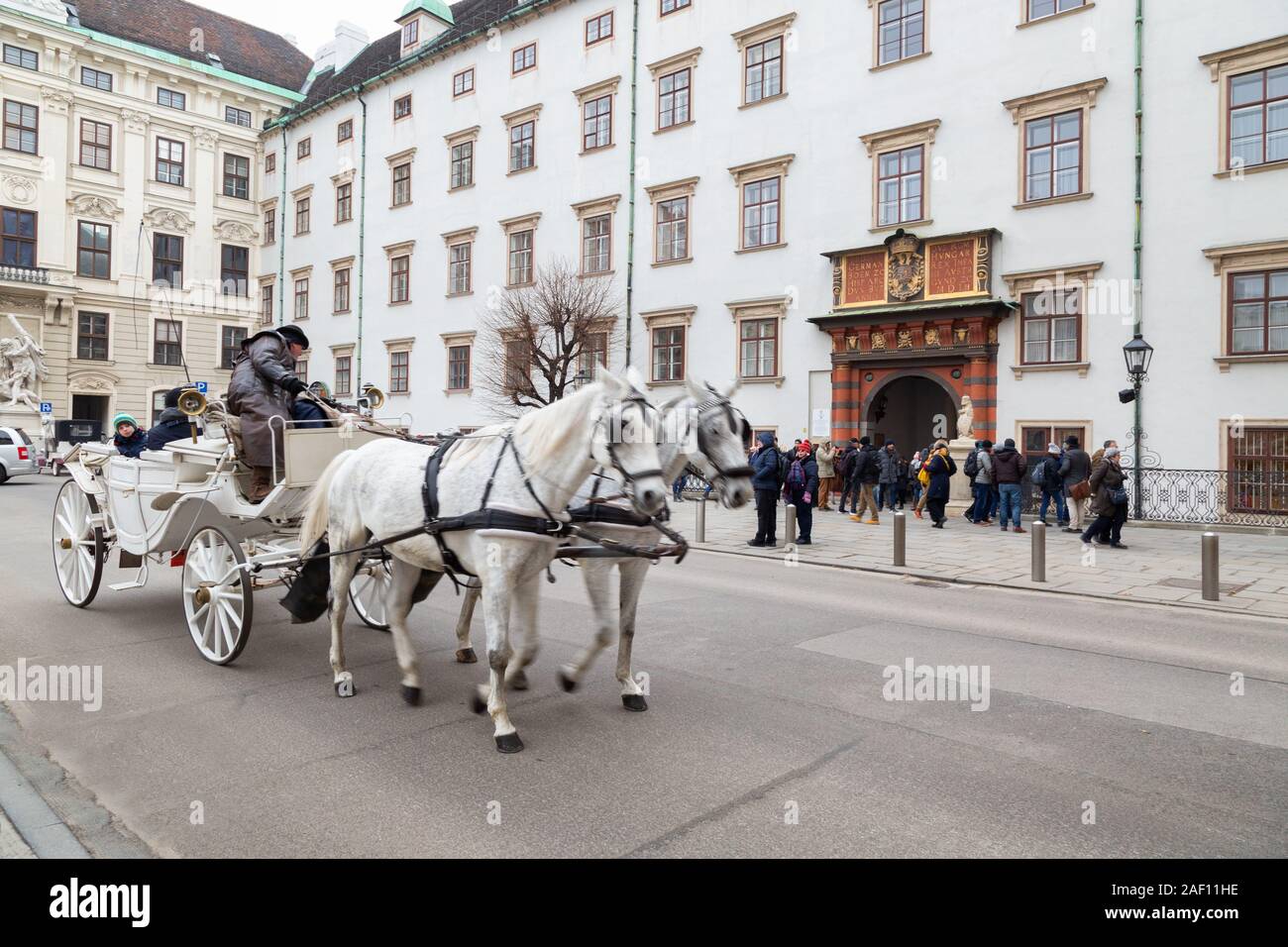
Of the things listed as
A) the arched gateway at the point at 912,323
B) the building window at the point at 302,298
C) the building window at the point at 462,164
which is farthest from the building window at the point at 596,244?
the building window at the point at 302,298

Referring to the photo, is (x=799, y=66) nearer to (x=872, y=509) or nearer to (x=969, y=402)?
(x=969, y=402)

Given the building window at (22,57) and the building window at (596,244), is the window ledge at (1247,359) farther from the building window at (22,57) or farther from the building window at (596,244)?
the building window at (22,57)

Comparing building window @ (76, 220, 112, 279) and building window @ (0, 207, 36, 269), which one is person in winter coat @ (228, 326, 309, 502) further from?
building window @ (76, 220, 112, 279)

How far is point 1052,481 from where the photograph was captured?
56.7ft

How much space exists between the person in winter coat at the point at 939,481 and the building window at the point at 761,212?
30.5ft

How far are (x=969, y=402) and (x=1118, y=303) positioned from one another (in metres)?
3.77

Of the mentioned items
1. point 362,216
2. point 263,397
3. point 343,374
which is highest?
point 362,216

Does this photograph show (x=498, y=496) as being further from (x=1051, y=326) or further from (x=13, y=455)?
(x=13, y=455)

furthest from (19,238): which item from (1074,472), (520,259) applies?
(1074,472)

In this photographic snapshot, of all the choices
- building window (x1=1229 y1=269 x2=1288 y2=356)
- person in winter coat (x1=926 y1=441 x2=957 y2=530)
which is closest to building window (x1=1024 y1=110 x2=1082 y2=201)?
building window (x1=1229 y1=269 x2=1288 y2=356)

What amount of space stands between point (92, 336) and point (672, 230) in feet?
93.1

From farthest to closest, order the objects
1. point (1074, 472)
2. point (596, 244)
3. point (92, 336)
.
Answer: point (92, 336) < point (596, 244) < point (1074, 472)

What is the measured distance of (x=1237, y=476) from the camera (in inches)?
696

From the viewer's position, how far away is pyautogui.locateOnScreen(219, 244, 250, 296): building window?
41.7 meters
